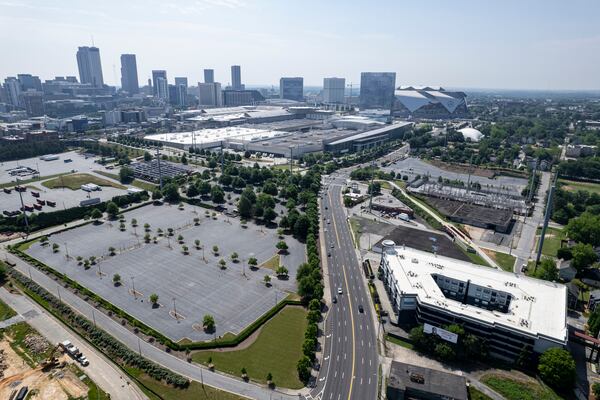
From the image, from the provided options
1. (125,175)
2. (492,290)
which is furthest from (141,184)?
(492,290)

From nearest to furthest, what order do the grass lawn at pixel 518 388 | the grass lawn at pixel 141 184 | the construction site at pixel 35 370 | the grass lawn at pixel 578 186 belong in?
1. the grass lawn at pixel 518 388
2. the construction site at pixel 35 370
3. the grass lawn at pixel 141 184
4. the grass lawn at pixel 578 186

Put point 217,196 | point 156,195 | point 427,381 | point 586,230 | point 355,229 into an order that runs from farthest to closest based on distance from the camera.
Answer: point 156,195, point 217,196, point 355,229, point 586,230, point 427,381

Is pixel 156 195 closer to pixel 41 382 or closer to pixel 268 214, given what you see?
pixel 268 214

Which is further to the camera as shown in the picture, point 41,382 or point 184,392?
point 41,382

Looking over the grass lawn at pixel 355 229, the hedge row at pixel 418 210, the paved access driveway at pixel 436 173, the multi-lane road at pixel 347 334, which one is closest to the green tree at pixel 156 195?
the multi-lane road at pixel 347 334

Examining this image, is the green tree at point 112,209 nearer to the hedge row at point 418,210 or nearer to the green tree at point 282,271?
the green tree at point 282,271
